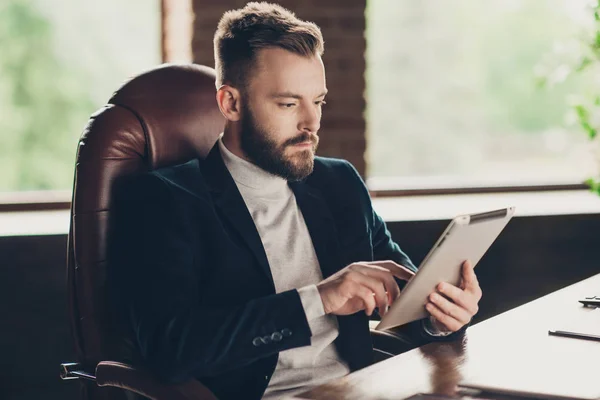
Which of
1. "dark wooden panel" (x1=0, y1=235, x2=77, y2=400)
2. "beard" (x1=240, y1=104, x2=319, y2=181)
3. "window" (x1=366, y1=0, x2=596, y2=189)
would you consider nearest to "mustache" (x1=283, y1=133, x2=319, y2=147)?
"beard" (x1=240, y1=104, x2=319, y2=181)

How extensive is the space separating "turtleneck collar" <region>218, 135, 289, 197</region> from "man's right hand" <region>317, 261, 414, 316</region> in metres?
0.38

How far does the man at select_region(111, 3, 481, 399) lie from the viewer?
1.49m

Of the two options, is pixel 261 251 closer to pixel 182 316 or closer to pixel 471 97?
pixel 182 316

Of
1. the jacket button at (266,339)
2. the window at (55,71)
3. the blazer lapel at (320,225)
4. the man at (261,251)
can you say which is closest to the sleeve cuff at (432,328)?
the man at (261,251)

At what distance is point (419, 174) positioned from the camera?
11.5 feet

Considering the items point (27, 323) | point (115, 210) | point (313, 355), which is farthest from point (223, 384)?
point (27, 323)

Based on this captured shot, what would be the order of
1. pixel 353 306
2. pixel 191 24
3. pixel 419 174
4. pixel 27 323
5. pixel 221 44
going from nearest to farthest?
1. pixel 353 306
2. pixel 221 44
3. pixel 27 323
4. pixel 191 24
5. pixel 419 174

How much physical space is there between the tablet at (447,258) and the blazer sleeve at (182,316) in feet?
0.58

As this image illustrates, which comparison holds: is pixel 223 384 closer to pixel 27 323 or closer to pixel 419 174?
pixel 27 323

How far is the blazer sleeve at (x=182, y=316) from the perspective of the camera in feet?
4.88

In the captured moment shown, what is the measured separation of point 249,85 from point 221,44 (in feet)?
0.40

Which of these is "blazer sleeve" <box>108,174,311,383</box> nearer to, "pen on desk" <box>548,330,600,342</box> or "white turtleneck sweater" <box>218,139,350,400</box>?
"white turtleneck sweater" <box>218,139,350,400</box>

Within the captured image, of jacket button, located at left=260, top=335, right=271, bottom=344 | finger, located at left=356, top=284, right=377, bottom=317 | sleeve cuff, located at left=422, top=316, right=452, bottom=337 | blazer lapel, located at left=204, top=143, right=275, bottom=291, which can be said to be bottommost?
sleeve cuff, located at left=422, top=316, right=452, bottom=337

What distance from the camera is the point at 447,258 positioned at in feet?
4.62
